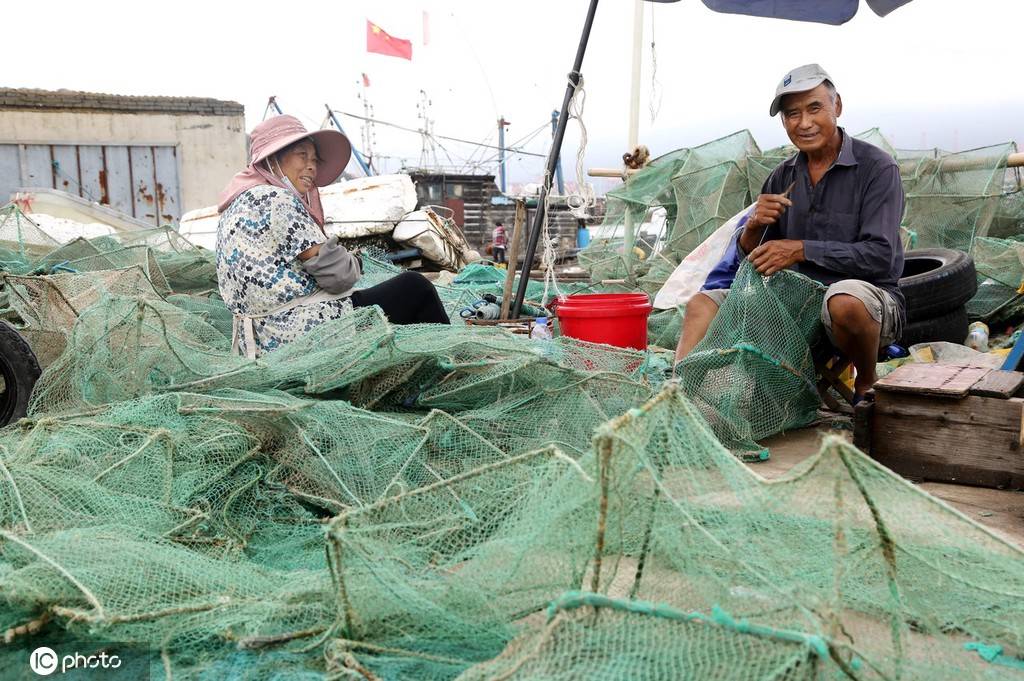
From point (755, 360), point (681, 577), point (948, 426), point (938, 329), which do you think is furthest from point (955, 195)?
point (681, 577)

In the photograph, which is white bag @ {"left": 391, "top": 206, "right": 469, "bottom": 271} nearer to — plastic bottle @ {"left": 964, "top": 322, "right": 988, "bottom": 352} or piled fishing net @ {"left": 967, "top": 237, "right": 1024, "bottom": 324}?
piled fishing net @ {"left": 967, "top": 237, "right": 1024, "bottom": 324}

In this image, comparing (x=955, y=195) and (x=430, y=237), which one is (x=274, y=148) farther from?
(x=430, y=237)

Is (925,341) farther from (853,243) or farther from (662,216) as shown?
(662,216)

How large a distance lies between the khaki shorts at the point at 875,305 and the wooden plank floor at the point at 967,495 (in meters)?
0.52

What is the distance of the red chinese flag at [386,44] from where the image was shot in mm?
30344

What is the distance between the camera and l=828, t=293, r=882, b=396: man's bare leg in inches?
154

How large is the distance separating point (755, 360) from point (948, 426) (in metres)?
0.83

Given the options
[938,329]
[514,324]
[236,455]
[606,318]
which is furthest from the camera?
[514,324]

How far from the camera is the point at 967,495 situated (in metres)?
3.25

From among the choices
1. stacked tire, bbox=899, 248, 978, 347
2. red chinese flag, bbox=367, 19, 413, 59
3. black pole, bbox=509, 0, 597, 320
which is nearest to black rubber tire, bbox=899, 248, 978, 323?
stacked tire, bbox=899, 248, 978, 347

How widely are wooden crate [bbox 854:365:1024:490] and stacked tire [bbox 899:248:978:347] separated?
68.4 inches

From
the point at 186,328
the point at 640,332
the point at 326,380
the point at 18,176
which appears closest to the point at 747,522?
the point at 326,380

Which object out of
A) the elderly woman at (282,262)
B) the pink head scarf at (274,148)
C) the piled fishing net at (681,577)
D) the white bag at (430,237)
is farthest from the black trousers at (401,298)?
the white bag at (430,237)

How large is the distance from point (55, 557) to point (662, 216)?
8.03m
